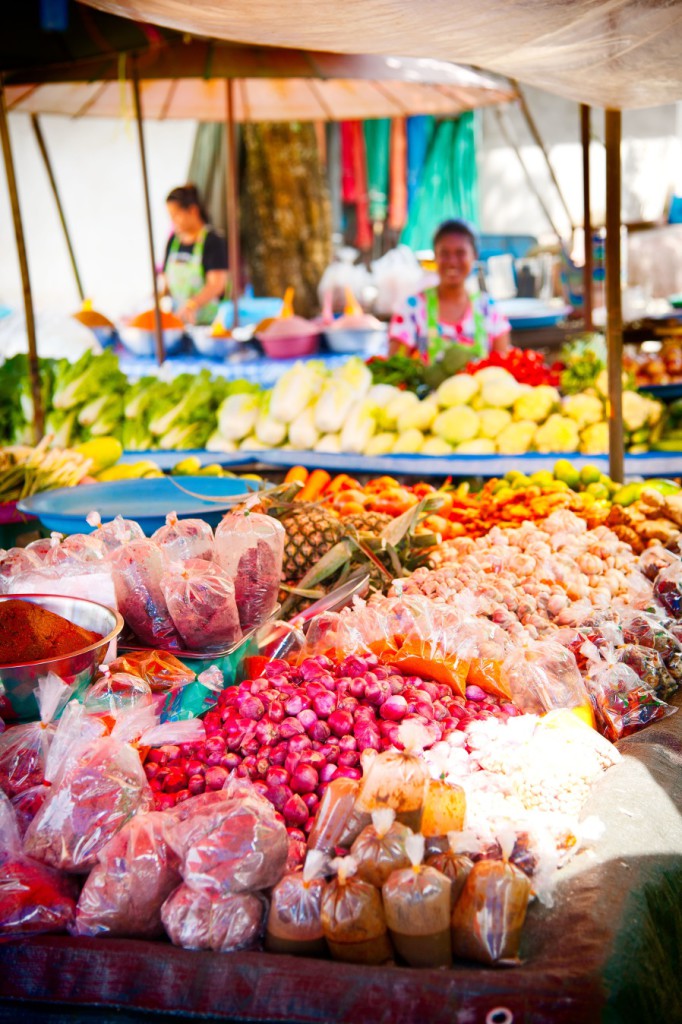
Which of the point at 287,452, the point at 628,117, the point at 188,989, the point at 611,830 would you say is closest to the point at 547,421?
the point at 287,452

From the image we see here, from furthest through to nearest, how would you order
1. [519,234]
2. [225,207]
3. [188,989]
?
[519,234] < [225,207] < [188,989]

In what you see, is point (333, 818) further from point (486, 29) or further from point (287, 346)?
point (287, 346)

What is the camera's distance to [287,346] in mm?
6156

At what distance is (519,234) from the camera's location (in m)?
10.9

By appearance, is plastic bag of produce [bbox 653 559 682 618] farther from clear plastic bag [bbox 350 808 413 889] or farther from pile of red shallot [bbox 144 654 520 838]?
clear plastic bag [bbox 350 808 413 889]

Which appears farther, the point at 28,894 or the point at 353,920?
the point at 28,894

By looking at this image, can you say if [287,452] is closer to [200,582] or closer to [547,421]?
[547,421]

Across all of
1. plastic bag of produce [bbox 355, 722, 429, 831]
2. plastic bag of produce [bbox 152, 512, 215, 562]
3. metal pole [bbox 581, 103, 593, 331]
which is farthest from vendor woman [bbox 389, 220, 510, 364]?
plastic bag of produce [bbox 355, 722, 429, 831]

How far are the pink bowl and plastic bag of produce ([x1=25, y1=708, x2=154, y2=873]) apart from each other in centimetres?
473

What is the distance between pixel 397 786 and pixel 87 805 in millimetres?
526

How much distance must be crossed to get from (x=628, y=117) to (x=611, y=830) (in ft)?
34.8

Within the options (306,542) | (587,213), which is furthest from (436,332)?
(306,542)

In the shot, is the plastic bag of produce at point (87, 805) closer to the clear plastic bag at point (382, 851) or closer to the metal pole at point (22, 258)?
the clear plastic bag at point (382, 851)

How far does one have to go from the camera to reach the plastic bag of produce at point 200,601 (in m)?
2.13
